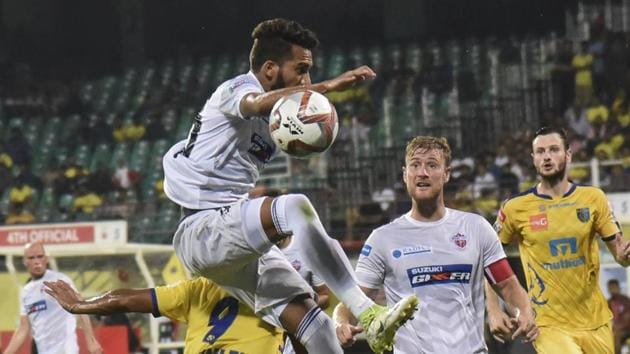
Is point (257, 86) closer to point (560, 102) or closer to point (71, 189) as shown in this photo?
point (560, 102)

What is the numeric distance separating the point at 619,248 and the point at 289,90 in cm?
304

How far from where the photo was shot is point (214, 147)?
5.93 m

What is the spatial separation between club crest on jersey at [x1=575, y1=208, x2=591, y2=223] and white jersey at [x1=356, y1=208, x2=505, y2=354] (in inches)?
64.5

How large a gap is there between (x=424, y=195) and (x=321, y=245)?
1.01 m

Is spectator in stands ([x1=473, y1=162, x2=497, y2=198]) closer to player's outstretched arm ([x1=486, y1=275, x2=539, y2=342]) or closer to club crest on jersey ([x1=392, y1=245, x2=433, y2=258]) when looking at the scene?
player's outstretched arm ([x1=486, y1=275, x2=539, y2=342])

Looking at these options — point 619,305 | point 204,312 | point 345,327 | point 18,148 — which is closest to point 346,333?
point 345,327

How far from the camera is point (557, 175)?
7840 millimetres

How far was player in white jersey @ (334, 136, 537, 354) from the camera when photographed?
19.9 feet

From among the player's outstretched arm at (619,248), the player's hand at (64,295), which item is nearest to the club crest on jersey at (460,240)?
the player's outstretched arm at (619,248)

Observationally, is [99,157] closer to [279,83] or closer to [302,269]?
[302,269]

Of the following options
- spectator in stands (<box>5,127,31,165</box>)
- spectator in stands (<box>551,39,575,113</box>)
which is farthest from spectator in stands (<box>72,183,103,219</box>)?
spectator in stands (<box>551,39,575,113</box>)

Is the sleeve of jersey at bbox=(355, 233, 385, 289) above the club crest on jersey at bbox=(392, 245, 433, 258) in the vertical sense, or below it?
below

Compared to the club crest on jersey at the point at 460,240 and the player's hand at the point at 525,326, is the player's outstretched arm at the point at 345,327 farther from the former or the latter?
the player's hand at the point at 525,326

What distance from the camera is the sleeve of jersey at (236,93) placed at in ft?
18.3
